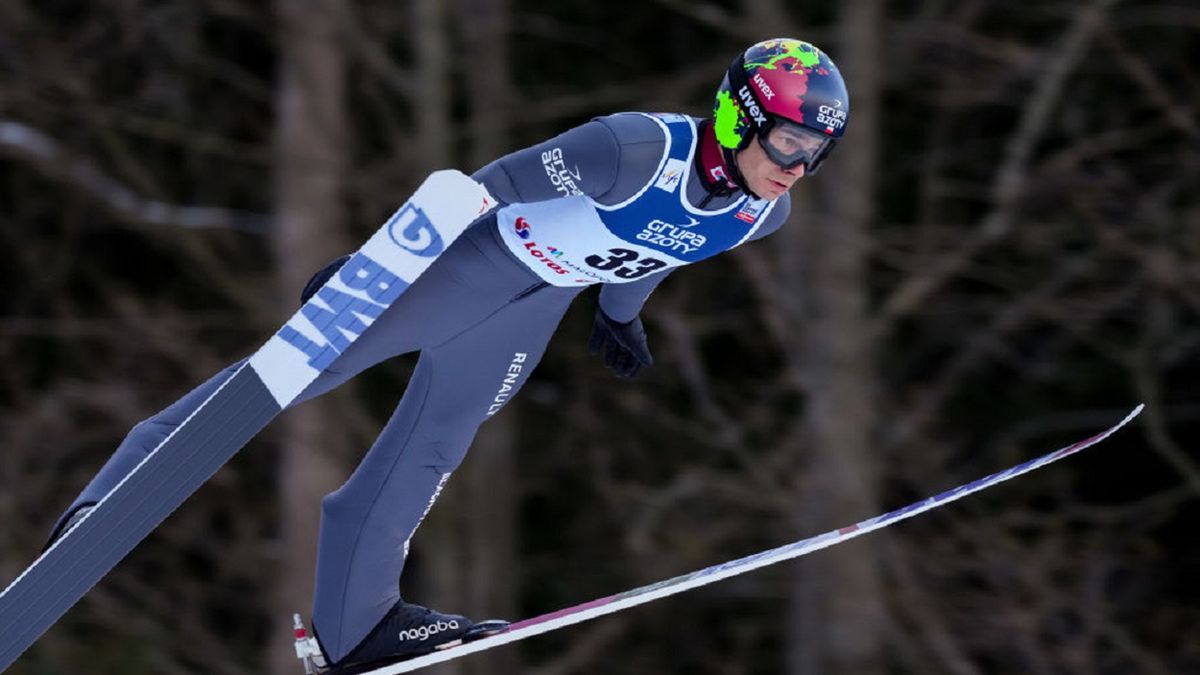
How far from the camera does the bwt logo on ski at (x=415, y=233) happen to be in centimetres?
310

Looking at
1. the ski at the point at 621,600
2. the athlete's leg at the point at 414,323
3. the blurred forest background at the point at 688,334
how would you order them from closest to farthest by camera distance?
the athlete's leg at the point at 414,323, the ski at the point at 621,600, the blurred forest background at the point at 688,334

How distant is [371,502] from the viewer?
355cm

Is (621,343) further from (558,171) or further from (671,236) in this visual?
(558,171)

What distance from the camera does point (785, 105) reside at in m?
3.23

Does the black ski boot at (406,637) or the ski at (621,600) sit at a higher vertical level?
the black ski boot at (406,637)

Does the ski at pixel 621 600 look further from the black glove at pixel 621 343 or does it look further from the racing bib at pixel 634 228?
the racing bib at pixel 634 228

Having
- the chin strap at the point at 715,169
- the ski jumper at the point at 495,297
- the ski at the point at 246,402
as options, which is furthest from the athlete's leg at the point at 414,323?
the chin strap at the point at 715,169

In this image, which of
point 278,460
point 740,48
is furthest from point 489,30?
point 278,460

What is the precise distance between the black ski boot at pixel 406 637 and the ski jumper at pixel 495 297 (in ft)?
0.09

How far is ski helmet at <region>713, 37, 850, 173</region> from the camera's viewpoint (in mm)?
3240

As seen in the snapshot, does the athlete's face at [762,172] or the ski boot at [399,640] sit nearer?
the athlete's face at [762,172]

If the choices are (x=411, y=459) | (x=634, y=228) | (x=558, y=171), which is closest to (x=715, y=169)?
(x=634, y=228)

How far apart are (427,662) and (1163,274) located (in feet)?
14.2

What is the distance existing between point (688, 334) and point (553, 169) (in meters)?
4.33
